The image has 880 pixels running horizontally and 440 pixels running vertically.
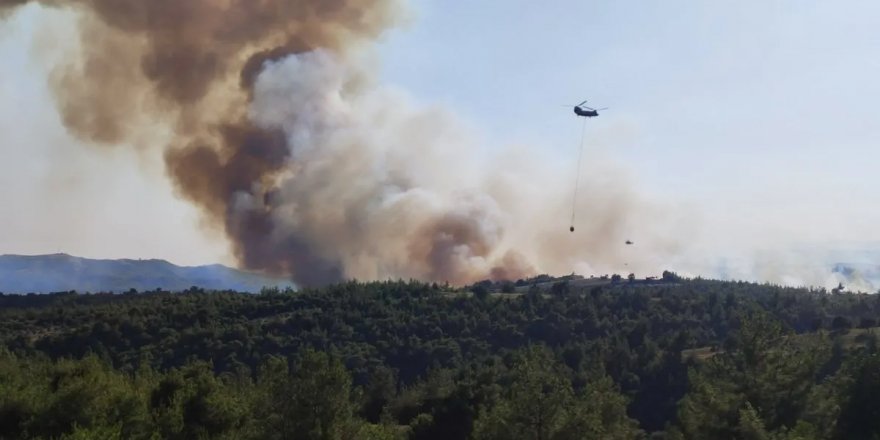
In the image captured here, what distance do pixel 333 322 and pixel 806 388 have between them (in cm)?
8920

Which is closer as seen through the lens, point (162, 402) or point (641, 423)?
point (162, 402)

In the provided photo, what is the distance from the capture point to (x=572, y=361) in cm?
10588

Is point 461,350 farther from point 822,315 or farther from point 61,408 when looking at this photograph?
point 61,408

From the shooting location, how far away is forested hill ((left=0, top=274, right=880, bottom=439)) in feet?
140

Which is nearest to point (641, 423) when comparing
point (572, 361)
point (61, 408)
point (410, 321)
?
point (572, 361)

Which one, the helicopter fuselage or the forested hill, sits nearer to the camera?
the forested hill

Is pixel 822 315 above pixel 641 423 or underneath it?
above

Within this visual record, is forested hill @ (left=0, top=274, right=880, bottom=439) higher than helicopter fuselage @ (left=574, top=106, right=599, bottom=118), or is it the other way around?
helicopter fuselage @ (left=574, top=106, right=599, bottom=118)

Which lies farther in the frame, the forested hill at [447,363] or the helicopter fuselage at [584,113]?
the helicopter fuselage at [584,113]

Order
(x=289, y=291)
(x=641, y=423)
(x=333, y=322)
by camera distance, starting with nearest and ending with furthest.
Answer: (x=641, y=423), (x=333, y=322), (x=289, y=291)

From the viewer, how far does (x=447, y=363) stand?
114 metres

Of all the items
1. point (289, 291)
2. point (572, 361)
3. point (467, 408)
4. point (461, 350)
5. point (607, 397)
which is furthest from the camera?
point (289, 291)

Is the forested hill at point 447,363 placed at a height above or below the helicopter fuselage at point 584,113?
below

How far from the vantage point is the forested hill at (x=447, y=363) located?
42562 millimetres
